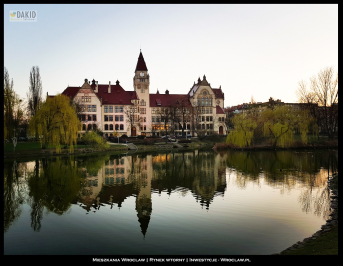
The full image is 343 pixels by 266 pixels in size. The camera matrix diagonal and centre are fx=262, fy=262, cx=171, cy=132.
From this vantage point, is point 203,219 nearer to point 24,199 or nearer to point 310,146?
point 24,199

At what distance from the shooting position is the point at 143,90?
77.8 meters

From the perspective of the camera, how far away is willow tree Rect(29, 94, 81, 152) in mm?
39125

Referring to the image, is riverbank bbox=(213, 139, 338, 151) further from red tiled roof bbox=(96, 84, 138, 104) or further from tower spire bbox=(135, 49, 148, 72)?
tower spire bbox=(135, 49, 148, 72)

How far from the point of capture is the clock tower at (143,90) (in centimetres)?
7702

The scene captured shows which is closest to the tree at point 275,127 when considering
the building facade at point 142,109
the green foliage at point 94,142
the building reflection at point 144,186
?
the building facade at point 142,109

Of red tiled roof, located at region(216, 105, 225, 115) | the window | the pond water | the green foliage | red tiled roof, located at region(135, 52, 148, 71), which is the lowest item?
the pond water

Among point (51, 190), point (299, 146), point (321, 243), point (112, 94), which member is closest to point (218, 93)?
point (112, 94)

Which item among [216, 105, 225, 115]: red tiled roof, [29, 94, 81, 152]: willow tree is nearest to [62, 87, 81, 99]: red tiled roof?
[29, 94, 81, 152]: willow tree

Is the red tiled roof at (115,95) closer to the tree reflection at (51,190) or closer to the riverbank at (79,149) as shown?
the riverbank at (79,149)

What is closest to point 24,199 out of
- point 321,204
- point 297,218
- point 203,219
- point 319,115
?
point 203,219

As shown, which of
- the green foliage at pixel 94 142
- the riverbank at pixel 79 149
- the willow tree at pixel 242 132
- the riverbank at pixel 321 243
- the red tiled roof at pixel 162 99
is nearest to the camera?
the riverbank at pixel 321 243

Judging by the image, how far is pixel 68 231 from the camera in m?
11.3

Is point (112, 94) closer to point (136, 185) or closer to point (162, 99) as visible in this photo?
point (162, 99)

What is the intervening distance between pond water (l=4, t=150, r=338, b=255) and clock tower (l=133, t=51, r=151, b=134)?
2129 inches
